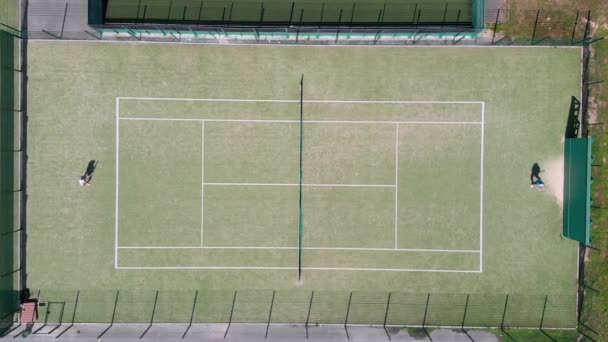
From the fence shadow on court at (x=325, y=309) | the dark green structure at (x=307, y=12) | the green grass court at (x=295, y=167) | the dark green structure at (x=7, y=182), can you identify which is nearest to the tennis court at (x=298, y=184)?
the green grass court at (x=295, y=167)

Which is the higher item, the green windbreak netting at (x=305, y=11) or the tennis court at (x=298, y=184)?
the green windbreak netting at (x=305, y=11)

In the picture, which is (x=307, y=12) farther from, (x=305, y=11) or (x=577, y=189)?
(x=577, y=189)

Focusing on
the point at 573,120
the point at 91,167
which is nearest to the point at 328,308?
the point at 91,167

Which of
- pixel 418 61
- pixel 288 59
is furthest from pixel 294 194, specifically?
pixel 418 61

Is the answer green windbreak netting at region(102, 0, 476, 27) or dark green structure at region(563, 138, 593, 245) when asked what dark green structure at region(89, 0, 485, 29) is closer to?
green windbreak netting at region(102, 0, 476, 27)

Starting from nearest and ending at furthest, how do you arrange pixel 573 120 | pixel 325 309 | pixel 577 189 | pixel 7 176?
pixel 577 189 < pixel 7 176 < pixel 573 120 < pixel 325 309

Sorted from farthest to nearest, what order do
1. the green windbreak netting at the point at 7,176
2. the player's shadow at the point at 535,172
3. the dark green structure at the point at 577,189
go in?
the player's shadow at the point at 535,172 → the green windbreak netting at the point at 7,176 → the dark green structure at the point at 577,189

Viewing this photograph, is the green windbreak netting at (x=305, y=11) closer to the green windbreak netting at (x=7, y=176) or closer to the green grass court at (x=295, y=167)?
the green grass court at (x=295, y=167)
